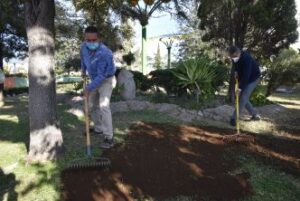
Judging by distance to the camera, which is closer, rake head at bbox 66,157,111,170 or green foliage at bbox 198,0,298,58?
rake head at bbox 66,157,111,170

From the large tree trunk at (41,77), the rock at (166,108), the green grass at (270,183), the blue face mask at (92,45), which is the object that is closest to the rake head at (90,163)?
the large tree trunk at (41,77)

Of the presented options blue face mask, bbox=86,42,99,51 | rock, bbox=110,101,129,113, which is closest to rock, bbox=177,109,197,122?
rock, bbox=110,101,129,113

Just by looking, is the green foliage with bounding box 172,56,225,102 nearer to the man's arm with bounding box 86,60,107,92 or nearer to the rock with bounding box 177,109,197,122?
the rock with bounding box 177,109,197,122

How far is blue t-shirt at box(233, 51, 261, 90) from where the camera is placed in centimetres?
738

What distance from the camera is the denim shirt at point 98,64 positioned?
5332mm

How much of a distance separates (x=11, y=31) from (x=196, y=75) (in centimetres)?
731

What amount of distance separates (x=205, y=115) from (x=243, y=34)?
360 cm

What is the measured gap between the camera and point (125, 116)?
8648 millimetres

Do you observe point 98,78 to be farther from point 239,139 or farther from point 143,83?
point 143,83

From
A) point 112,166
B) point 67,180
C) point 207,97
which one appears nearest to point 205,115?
point 207,97

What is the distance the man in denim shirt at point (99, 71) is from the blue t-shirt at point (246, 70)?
304cm

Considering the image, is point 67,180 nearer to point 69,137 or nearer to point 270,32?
point 69,137

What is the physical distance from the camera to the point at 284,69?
40.8 feet

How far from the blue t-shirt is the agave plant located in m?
2.32
